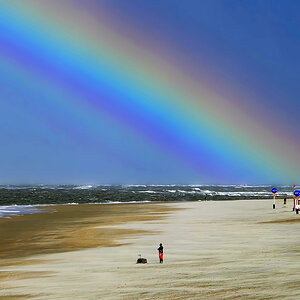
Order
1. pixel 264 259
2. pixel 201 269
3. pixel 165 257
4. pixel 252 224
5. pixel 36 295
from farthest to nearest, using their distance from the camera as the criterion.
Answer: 1. pixel 252 224
2. pixel 165 257
3. pixel 264 259
4. pixel 201 269
5. pixel 36 295

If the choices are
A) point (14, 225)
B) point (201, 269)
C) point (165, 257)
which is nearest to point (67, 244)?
point (165, 257)

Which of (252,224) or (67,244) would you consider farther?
(252,224)

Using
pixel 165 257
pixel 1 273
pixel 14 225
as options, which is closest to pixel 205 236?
pixel 165 257

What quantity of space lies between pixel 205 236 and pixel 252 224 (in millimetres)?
9224

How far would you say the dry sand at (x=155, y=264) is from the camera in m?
15.0

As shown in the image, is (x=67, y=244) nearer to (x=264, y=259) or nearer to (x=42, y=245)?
(x=42, y=245)

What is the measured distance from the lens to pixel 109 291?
600 inches

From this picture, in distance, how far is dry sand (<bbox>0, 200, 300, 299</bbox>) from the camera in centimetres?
1502

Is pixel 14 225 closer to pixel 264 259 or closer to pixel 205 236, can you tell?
pixel 205 236

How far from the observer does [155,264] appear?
2042 cm

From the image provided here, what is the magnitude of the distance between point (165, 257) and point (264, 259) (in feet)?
16.4

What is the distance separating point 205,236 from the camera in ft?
101

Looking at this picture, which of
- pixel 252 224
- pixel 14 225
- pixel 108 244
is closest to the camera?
pixel 108 244

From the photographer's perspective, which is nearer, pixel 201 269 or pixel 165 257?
pixel 201 269
